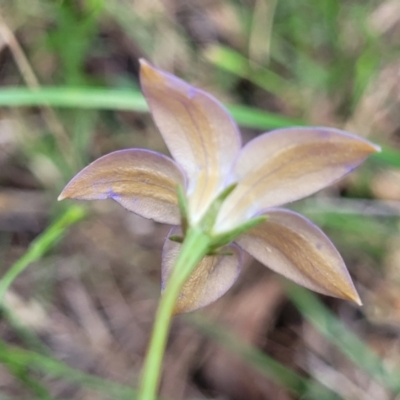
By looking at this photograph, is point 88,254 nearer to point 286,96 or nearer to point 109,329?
point 109,329

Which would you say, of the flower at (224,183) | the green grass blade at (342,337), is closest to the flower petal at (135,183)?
the flower at (224,183)

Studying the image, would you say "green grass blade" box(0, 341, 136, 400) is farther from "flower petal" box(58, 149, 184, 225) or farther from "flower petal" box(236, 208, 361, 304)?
"flower petal" box(236, 208, 361, 304)

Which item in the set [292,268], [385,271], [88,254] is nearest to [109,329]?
[88,254]

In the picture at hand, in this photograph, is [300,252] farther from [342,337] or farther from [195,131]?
[342,337]

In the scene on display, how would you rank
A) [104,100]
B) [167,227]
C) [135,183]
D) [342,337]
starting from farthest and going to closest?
[167,227] → [342,337] → [104,100] → [135,183]

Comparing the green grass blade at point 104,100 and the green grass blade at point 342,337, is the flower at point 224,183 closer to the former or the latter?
the green grass blade at point 104,100

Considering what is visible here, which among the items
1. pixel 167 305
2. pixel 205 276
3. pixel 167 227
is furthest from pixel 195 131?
pixel 167 227
